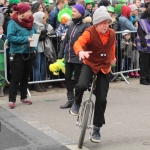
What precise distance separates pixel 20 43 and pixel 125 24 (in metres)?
4.00

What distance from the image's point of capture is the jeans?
9.70m

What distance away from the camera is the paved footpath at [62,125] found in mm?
6125

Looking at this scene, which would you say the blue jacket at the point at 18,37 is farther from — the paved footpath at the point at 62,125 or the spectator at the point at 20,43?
the paved footpath at the point at 62,125

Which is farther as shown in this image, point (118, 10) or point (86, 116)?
point (118, 10)

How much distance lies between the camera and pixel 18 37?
794cm

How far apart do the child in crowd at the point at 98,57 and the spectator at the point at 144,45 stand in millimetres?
4466

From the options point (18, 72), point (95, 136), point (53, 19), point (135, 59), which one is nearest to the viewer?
point (95, 136)

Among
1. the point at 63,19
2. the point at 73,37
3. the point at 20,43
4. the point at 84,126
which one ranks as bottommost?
the point at 84,126

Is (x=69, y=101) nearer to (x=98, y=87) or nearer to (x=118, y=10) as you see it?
(x=98, y=87)

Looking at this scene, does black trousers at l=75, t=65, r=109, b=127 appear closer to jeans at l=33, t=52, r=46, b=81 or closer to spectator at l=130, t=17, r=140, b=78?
jeans at l=33, t=52, r=46, b=81

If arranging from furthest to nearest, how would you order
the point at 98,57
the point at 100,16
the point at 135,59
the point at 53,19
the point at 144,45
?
the point at 135,59 < the point at 53,19 < the point at 144,45 < the point at 98,57 < the point at 100,16

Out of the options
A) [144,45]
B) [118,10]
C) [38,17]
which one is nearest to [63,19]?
[38,17]

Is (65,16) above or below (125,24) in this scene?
above

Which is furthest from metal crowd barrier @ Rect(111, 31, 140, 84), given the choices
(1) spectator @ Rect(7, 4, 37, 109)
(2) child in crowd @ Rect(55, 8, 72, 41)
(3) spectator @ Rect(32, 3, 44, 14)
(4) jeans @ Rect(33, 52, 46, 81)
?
(1) spectator @ Rect(7, 4, 37, 109)
